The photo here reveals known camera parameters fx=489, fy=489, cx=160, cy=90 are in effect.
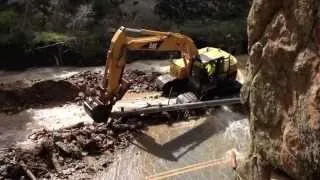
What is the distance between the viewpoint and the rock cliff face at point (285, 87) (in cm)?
727

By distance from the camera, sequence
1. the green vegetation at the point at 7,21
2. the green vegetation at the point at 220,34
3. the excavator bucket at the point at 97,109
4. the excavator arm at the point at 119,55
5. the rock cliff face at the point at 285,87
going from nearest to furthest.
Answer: the rock cliff face at the point at 285,87
the excavator arm at the point at 119,55
the excavator bucket at the point at 97,109
the green vegetation at the point at 7,21
the green vegetation at the point at 220,34

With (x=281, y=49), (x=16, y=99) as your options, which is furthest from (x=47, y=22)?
(x=281, y=49)

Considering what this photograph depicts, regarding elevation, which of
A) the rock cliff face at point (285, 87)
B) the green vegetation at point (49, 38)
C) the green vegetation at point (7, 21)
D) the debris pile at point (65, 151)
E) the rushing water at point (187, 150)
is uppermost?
the rock cliff face at point (285, 87)

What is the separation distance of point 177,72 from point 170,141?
3297 mm

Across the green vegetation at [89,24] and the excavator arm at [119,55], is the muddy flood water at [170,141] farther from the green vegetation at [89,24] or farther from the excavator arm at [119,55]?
the green vegetation at [89,24]

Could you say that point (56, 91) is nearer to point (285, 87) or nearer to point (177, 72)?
point (177, 72)

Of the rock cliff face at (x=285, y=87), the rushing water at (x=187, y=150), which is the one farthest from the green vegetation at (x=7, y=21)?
the rock cliff face at (x=285, y=87)

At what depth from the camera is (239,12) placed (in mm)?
29219

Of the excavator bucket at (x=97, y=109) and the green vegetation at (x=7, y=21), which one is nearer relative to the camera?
the excavator bucket at (x=97, y=109)

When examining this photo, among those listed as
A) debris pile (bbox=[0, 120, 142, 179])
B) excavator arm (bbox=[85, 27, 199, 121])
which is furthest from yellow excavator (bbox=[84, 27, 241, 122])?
debris pile (bbox=[0, 120, 142, 179])

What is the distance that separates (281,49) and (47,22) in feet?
62.1

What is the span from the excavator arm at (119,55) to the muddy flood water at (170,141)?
913 mm

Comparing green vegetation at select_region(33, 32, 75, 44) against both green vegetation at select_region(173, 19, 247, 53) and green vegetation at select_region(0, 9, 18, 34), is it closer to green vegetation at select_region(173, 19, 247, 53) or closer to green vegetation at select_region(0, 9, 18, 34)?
green vegetation at select_region(0, 9, 18, 34)

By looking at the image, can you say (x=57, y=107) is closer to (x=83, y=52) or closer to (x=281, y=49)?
(x=83, y=52)
